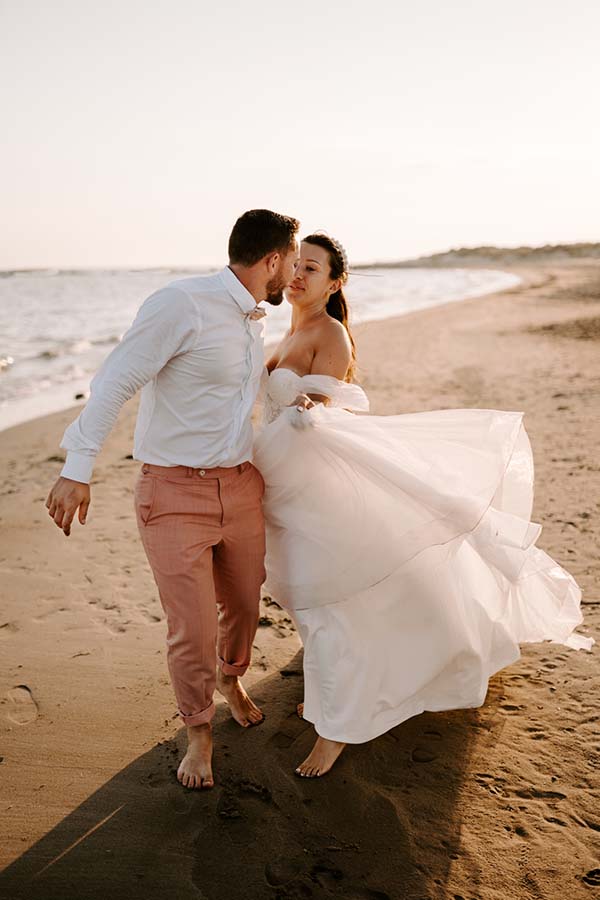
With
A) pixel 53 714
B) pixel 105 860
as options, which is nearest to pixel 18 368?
pixel 53 714

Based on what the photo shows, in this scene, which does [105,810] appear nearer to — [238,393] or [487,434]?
[238,393]

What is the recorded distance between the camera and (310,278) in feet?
12.8

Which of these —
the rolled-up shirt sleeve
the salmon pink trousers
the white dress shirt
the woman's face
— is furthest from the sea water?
the salmon pink trousers

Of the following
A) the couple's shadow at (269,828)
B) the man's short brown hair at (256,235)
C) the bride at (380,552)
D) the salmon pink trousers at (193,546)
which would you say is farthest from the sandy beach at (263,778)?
the man's short brown hair at (256,235)

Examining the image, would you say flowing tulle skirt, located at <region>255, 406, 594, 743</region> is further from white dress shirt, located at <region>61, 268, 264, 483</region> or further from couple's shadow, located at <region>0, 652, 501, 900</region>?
white dress shirt, located at <region>61, 268, 264, 483</region>

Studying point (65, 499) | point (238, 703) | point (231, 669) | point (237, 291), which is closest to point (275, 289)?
point (237, 291)

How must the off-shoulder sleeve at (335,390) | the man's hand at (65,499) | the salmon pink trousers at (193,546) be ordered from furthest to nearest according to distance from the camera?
the off-shoulder sleeve at (335,390)
the salmon pink trousers at (193,546)
the man's hand at (65,499)

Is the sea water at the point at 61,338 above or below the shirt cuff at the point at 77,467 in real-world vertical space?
below

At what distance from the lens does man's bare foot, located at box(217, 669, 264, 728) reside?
368 cm

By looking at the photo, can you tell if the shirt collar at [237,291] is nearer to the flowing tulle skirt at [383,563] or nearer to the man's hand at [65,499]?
the flowing tulle skirt at [383,563]

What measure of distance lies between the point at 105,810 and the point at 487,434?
240 centimetres

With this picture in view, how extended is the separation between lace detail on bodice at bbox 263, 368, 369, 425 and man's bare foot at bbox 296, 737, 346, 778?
58.8 inches

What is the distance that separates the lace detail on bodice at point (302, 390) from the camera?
3670 millimetres

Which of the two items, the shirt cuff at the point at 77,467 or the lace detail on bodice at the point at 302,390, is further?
the lace detail on bodice at the point at 302,390
